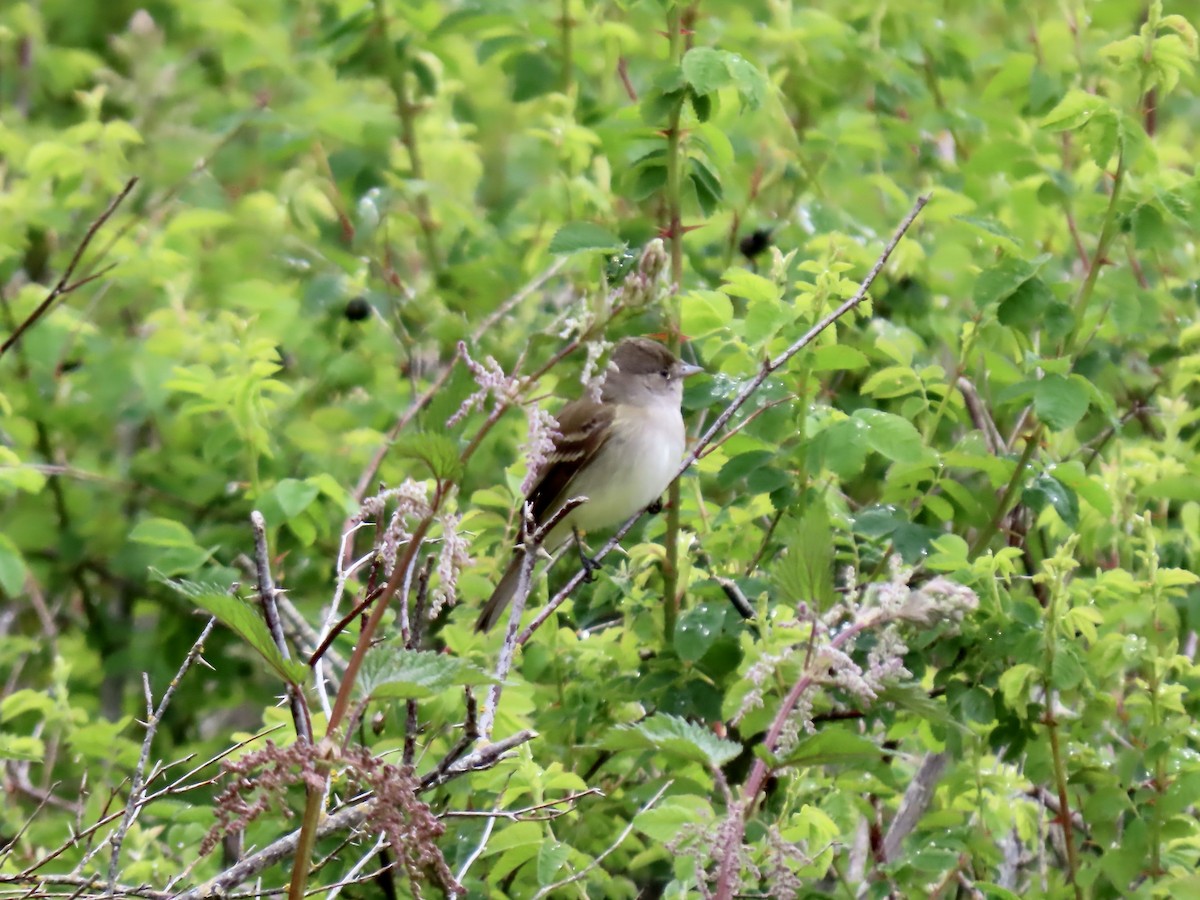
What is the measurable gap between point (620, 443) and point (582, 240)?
165 centimetres

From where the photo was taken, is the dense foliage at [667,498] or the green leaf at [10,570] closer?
the dense foliage at [667,498]

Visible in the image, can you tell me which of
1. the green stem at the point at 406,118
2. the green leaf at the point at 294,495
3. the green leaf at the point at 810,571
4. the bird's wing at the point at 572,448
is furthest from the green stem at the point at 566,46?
the green leaf at the point at 810,571

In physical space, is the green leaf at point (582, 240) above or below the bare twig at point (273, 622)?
below

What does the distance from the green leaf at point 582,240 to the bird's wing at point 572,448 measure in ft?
5.25

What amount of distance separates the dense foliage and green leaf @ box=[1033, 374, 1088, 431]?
13 millimetres

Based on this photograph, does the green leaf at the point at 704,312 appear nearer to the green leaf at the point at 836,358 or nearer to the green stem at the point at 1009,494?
the green leaf at the point at 836,358

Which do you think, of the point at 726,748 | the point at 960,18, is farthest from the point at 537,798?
the point at 960,18

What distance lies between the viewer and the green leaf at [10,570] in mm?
3762

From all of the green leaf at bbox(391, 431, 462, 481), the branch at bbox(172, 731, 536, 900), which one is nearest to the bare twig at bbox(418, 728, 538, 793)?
the branch at bbox(172, 731, 536, 900)

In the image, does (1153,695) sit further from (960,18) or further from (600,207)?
(960,18)

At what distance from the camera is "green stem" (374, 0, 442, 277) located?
5.41 meters

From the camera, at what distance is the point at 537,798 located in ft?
9.72

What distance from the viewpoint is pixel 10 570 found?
3.81 m

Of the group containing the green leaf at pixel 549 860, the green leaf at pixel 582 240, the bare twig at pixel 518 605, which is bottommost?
the green leaf at pixel 549 860
